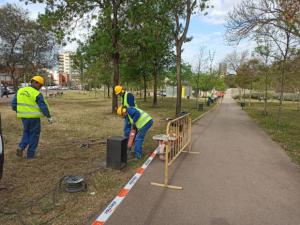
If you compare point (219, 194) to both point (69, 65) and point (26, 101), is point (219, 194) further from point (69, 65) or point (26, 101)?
point (69, 65)

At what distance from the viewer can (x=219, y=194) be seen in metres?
4.43

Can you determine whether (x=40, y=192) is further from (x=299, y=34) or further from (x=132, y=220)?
(x=299, y=34)

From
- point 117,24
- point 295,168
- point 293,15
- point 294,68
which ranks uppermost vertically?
point 117,24

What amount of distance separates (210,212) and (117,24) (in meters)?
13.6

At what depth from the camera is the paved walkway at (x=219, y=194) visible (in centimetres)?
360

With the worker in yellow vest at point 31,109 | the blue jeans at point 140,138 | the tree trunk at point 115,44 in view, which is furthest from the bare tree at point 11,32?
the blue jeans at point 140,138

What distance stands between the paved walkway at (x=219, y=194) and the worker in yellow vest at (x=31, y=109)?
2879 mm

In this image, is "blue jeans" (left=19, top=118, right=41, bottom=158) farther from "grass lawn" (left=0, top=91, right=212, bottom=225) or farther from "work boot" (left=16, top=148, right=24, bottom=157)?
"grass lawn" (left=0, top=91, right=212, bottom=225)

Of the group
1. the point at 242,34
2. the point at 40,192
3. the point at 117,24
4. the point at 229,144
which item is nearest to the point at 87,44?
the point at 117,24

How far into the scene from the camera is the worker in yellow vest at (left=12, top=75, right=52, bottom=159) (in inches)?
227

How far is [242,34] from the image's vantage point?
1075 cm

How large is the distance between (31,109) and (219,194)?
14.7 feet

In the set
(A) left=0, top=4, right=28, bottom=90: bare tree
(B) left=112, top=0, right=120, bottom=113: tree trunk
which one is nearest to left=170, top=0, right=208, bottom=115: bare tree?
(B) left=112, top=0, right=120, bottom=113: tree trunk

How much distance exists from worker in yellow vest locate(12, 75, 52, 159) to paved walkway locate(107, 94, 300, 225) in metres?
2.88
